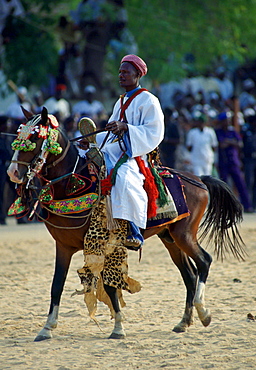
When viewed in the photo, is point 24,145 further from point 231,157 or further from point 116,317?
point 231,157

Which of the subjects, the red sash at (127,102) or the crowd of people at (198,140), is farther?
the crowd of people at (198,140)

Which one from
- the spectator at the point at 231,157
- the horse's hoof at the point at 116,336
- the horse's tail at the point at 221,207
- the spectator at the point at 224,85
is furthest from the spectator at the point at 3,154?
the spectator at the point at 224,85

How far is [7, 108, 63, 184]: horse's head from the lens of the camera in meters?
5.35

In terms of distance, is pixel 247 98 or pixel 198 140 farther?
pixel 247 98

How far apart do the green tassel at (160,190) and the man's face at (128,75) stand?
0.83m

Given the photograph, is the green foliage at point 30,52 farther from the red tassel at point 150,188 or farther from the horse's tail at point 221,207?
the red tassel at point 150,188

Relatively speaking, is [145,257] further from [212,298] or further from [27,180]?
[27,180]

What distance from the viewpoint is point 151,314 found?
649 cm

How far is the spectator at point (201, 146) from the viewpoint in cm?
1442

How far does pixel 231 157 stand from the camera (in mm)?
14805

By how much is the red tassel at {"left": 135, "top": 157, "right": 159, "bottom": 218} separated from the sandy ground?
1.15 metres

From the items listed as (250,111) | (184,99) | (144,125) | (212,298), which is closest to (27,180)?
(144,125)

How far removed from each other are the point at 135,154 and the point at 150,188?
0.36 meters

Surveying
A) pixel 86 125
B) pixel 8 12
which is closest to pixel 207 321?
pixel 86 125
